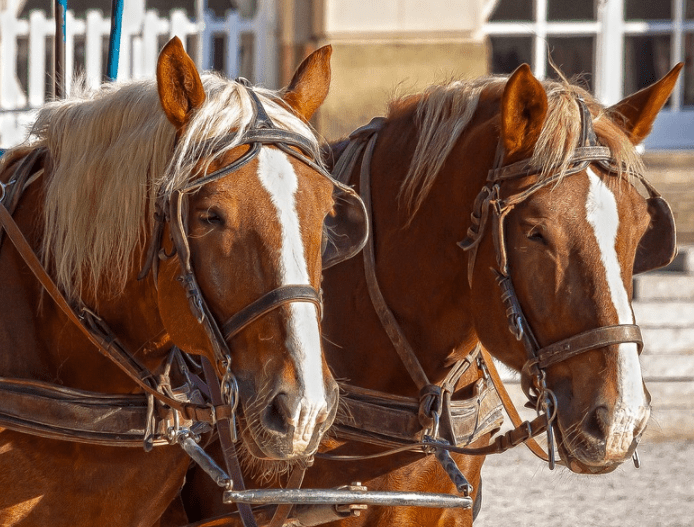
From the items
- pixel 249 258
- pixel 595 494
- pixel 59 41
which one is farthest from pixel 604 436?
pixel 595 494

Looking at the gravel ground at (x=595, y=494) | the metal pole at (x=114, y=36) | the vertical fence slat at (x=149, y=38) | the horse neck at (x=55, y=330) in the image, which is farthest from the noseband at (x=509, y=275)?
the vertical fence slat at (x=149, y=38)

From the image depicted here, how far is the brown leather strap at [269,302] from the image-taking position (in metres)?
1.78

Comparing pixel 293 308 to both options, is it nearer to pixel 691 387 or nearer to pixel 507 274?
pixel 507 274

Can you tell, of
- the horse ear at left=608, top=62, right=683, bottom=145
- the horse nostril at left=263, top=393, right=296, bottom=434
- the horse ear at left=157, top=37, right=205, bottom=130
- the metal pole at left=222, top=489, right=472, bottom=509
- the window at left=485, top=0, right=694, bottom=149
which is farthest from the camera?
the window at left=485, top=0, right=694, bottom=149

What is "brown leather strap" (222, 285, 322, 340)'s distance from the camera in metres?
1.78

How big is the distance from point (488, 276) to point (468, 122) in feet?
1.39

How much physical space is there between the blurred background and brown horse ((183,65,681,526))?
9.91 ft

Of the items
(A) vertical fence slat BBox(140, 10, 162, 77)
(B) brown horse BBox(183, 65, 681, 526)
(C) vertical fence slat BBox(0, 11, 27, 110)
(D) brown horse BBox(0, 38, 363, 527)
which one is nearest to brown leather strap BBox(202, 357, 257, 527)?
(D) brown horse BBox(0, 38, 363, 527)

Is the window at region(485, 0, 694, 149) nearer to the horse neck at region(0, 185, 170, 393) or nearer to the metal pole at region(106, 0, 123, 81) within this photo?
the metal pole at region(106, 0, 123, 81)

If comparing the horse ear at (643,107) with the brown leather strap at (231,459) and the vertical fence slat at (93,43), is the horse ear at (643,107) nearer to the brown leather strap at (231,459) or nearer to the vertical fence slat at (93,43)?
the brown leather strap at (231,459)

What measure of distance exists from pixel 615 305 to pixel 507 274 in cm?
23

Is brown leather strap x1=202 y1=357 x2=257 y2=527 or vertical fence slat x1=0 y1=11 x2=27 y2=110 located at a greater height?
vertical fence slat x1=0 y1=11 x2=27 y2=110

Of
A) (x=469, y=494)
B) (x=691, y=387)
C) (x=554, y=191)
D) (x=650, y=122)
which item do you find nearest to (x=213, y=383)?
(x=469, y=494)

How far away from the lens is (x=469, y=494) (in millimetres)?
2301
